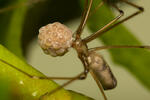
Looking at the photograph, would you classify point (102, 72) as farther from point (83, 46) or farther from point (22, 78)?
point (22, 78)

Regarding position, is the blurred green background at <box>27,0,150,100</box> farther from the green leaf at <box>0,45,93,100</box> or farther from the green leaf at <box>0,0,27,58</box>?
the green leaf at <box>0,45,93,100</box>

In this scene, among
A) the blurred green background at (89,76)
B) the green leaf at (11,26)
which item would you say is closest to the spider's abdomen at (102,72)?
the green leaf at (11,26)

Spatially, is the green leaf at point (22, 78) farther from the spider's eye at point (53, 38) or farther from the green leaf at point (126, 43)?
the green leaf at point (126, 43)

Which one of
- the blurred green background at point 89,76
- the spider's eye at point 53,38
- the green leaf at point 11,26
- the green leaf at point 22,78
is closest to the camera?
the green leaf at point 22,78

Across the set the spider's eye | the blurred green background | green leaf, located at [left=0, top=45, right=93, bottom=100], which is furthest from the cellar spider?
the blurred green background

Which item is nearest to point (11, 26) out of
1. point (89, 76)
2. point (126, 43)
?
point (126, 43)

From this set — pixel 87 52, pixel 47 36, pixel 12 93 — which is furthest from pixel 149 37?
pixel 12 93
